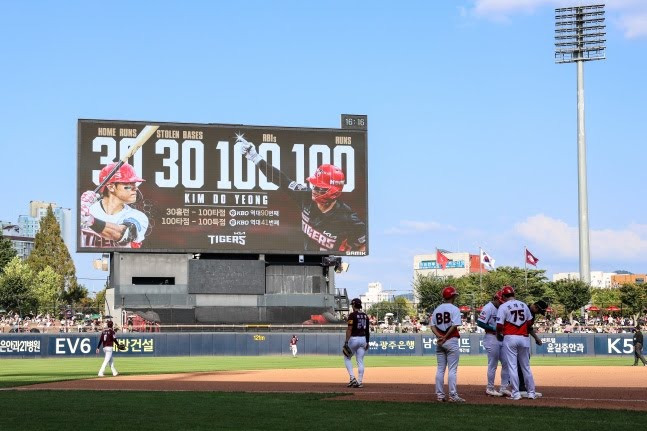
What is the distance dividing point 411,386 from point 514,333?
570cm

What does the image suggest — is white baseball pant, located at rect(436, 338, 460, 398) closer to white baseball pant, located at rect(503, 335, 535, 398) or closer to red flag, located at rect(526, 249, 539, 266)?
white baseball pant, located at rect(503, 335, 535, 398)

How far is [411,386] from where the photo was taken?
22047 mm

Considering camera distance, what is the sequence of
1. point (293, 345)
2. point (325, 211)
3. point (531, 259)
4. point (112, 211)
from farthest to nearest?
point (531, 259) → point (325, 211) → point (112, 211) → point (293, 345)

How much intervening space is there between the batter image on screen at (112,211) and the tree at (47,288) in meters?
34.5

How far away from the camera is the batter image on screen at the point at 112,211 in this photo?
184ft

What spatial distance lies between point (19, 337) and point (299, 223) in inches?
685

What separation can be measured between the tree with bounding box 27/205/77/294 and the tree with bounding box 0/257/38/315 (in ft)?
60.5

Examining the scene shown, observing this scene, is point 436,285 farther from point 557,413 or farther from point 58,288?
point 557,413

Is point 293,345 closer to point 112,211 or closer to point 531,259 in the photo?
point 112,211

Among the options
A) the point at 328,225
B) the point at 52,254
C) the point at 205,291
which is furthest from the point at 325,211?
the point at 52,254

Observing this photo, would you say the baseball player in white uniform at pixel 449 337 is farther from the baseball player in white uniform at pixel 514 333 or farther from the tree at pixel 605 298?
the tree at pixel 605 298

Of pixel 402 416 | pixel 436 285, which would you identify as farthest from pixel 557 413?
pixel 436 285

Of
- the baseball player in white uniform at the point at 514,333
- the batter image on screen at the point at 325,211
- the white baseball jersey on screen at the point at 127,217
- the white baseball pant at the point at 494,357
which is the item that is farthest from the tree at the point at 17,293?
the baseball player in white uniform at the point at 514,333

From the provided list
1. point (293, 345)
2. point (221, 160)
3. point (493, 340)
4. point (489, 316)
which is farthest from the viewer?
point (221, 160)
